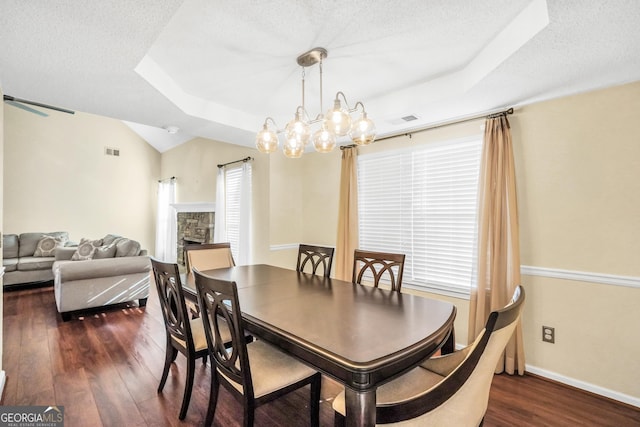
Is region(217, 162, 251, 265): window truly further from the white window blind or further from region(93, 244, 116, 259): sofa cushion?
region(93, 244, 116, 259): sofa cushion

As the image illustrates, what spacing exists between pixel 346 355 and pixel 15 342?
12.3 ft

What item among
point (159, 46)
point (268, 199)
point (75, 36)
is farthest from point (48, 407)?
point (268, 199)

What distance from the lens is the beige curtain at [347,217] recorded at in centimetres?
367

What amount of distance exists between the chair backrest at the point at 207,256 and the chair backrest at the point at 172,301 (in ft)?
2.78

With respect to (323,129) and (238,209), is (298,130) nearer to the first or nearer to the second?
(323,129)

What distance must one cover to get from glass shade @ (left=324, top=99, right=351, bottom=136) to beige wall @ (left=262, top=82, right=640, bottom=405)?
5.39 feet

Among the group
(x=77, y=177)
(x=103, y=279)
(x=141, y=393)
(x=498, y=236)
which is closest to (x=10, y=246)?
(x=77, y=177)

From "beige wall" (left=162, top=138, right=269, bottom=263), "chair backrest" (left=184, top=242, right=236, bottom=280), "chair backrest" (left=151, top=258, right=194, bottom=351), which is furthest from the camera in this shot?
"beige wall" (left=162, top=138, right=269, bottom=263)

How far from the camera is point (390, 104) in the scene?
286 cm

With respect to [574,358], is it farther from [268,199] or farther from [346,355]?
[268,199]

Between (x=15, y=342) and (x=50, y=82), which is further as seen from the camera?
(x=15, y=342)

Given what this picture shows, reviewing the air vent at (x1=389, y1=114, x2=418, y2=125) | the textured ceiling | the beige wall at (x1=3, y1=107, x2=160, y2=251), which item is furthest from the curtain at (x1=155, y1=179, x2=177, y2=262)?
the air vent at (x1=389, y1=114, x2=418, y2=125)

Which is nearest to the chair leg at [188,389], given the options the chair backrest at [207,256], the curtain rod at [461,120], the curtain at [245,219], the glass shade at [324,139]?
the chair backrest at [207,256]

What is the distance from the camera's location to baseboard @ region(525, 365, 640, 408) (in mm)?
2046
